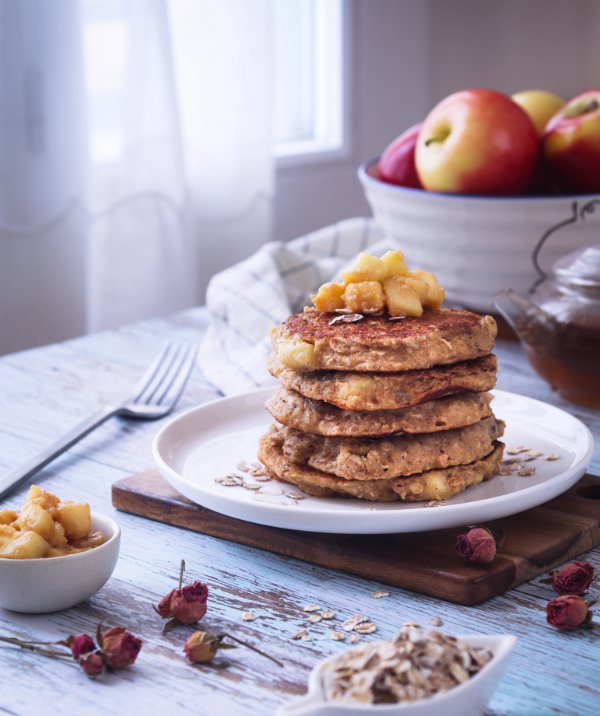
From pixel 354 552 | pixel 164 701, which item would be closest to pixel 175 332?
pixel 354 552

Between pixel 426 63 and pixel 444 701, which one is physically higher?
pixel 426 63

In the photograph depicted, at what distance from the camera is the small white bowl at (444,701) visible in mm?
736

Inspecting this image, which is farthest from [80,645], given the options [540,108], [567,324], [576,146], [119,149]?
[119,149]

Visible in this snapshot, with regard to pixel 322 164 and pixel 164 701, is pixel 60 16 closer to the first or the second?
pixel 322 164

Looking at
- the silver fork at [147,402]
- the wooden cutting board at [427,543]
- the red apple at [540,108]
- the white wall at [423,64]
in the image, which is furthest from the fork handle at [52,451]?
the white wall at [423,64]

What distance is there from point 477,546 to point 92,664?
0.39 m

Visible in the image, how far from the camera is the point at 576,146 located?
5.96 ft

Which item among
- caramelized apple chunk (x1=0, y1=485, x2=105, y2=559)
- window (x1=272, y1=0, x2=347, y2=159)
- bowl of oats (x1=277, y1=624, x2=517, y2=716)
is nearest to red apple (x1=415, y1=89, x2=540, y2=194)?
caramelized apple chunk (x1=0, y1=485, x2=105, y2=559)

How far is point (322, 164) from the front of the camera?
3.72 meters

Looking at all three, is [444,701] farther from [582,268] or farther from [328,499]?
[582,268]

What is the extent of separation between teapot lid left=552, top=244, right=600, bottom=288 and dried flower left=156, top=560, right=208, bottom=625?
849 millimetres

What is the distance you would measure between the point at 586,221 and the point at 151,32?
4.57 feet

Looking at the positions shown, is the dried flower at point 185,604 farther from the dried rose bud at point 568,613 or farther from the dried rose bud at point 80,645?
the dried rose bud at point 568,613

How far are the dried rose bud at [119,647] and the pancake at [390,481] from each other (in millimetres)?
336
